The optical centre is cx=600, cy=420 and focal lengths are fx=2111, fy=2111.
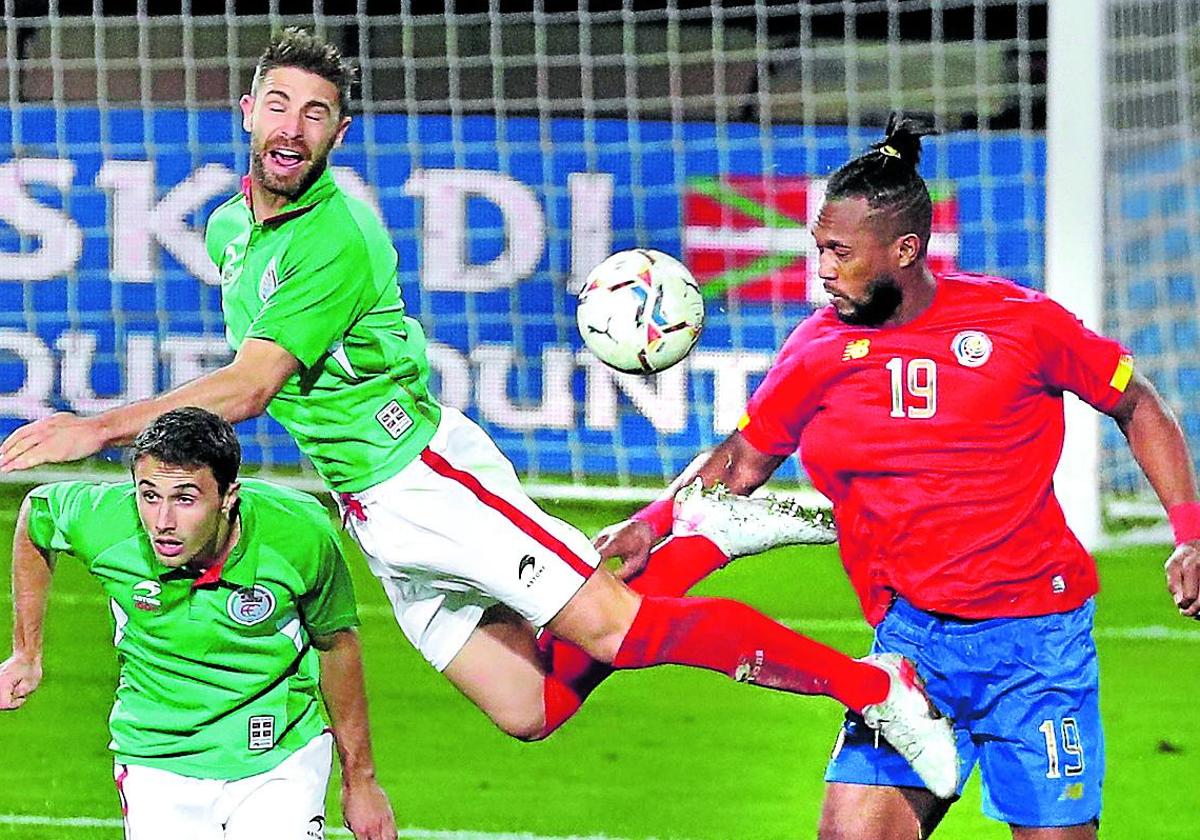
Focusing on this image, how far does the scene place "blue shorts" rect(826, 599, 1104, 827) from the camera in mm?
4191

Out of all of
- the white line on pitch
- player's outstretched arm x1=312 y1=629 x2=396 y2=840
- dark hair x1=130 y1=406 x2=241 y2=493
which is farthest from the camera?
the white line on pitch

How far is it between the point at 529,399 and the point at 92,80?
266 cm

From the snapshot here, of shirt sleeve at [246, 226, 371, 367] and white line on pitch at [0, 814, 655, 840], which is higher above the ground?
shirt sleeve at [246, 226, 371, 367]

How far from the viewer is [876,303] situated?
4.28m

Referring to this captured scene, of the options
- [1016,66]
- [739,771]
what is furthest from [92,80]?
[739,771]

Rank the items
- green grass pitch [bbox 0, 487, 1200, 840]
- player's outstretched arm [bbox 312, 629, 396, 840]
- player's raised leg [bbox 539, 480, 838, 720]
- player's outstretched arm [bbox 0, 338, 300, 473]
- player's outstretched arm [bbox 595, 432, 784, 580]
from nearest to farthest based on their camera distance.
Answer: player's outstretched arm [bbox 0, 338, 300, 473] < player's outstretched arm [bbox 312, 629, 396, 840] < player's outstretched arm [bbox 595, 432, 784, 580] < player's raised leg [bbox 539, 480, 838, 720] < green grass pitch [bbox 0, 487, 1200, 840]

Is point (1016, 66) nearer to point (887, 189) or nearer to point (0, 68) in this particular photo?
point (0, 68)

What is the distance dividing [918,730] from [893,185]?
1.10 metres

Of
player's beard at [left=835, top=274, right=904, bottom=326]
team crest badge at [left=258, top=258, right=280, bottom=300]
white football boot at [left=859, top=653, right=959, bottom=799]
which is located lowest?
white football boot at [left=859, top=653, right=959, bottom=799]

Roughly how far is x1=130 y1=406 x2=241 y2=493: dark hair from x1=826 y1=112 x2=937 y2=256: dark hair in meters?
1.31

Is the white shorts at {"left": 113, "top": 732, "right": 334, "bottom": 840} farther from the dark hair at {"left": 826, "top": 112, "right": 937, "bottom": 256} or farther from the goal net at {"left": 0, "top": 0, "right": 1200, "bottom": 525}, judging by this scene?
the goal net at {"left": 0, "top": 0, "right": 1200, "bottom": 525}

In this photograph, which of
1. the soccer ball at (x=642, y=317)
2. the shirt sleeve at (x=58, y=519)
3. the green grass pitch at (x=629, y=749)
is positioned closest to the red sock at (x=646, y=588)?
the soccer ball at (x=642, y=317)

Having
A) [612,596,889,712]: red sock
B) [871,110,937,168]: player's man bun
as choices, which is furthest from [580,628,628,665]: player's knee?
[871,110,937,168]: player's man bun

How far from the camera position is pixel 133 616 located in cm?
422
